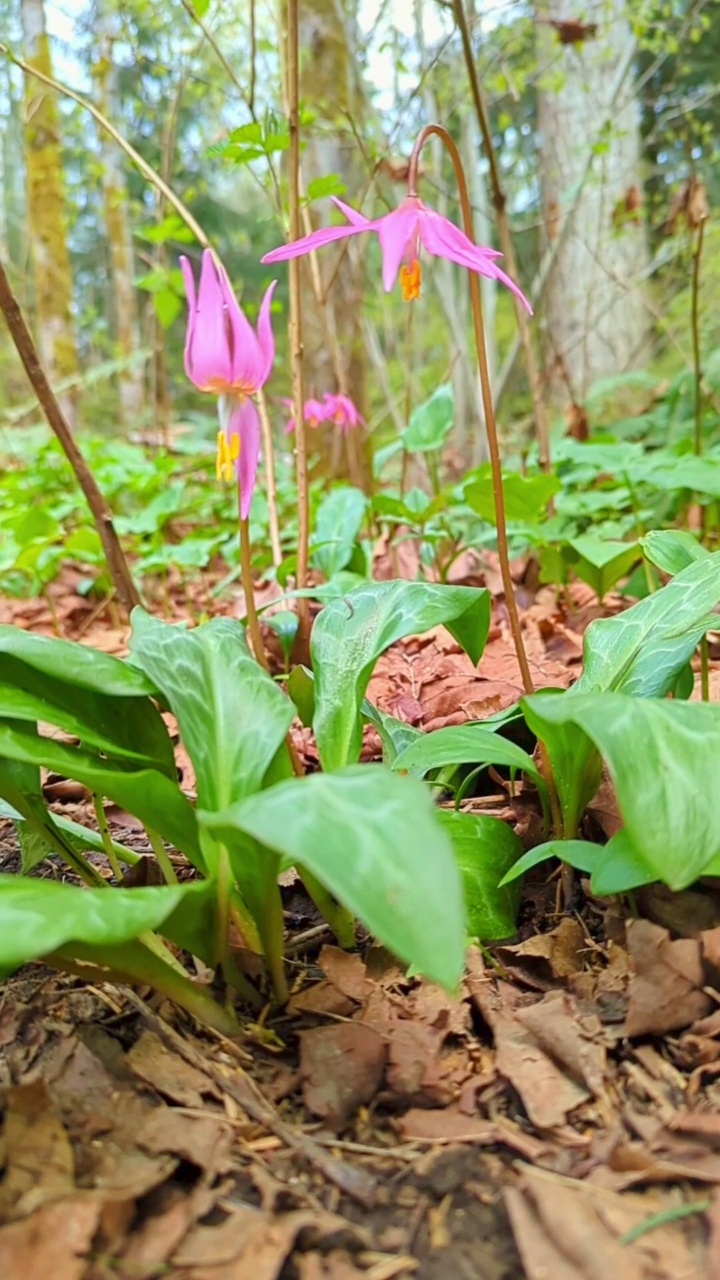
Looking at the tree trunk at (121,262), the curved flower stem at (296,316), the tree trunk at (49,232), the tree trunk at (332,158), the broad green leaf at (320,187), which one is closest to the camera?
the curved flower stem at (296,316)

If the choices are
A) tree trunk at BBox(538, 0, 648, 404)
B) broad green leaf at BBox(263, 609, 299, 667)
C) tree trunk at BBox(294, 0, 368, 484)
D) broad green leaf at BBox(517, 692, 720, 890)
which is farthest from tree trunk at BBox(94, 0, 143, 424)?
broad green leaf at BBox(517, 692, 720, 890)

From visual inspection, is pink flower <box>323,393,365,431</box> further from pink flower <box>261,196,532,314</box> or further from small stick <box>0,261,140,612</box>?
pink flower <box>261,196,532,314</box>

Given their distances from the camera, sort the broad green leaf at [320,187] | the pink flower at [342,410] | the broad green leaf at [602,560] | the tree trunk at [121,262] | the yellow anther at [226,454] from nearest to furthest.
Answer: the yellow anther at [226,454], the broad green leaf at [320,187], the broad green leaf at [602,560], the pink flower at [342,410], the tree trunk at [121,262]

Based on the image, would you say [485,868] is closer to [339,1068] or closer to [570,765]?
[570,765]

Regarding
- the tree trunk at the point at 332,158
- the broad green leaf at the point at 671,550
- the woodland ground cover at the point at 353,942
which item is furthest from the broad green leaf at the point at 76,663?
the tree trunk at the point at 332,158

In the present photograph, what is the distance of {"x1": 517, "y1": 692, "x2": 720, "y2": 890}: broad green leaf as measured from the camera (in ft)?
2.64

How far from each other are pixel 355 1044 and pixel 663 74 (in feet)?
33.6

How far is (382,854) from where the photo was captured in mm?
678

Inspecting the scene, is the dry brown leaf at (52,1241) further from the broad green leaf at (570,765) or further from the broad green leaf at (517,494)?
the broad green leaf at (517,494)

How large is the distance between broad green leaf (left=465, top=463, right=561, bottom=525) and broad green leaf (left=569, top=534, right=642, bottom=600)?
15cm

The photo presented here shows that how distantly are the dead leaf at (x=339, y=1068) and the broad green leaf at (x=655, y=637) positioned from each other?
0.58m

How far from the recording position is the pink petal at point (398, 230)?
1.09m

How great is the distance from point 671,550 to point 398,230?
68 cm

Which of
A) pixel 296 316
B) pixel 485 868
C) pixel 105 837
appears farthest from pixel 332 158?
pixel 485 868
